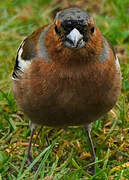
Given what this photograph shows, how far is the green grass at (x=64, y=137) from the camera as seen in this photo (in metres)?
3.88

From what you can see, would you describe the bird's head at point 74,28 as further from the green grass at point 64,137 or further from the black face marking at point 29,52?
the green grass at point 64,137

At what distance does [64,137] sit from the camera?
4445mm

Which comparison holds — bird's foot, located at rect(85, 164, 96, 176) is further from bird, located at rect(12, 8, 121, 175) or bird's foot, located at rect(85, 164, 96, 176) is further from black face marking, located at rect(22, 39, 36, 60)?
black face marking, located at rect(22, 39, 36, 60)

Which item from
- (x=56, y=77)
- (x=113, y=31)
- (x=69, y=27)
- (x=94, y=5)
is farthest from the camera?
(x=94, y=5)

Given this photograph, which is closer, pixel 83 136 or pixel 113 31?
pixel 83 136

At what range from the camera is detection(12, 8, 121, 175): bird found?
343 centimetres

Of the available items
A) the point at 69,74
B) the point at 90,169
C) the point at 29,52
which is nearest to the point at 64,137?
the point at 90,169

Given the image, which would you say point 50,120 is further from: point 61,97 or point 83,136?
point 83,136

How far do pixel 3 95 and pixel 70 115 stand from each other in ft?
3.84

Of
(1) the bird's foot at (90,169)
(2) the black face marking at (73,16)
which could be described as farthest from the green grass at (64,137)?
(2) the black face marking at (73,16)

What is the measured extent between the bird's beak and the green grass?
2.82 feet

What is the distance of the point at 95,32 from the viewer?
356cm

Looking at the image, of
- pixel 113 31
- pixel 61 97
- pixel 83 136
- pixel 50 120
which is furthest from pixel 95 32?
pixel 113 31

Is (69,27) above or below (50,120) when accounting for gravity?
above
